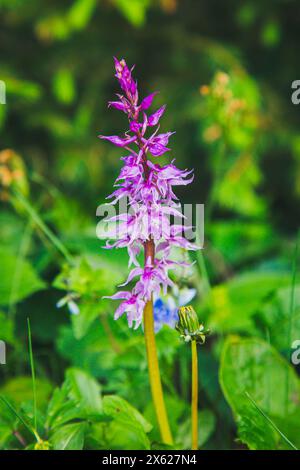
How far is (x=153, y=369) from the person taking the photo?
3.22 ft

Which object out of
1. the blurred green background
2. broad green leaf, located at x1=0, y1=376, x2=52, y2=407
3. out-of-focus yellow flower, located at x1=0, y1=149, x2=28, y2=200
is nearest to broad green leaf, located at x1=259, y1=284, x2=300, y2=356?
the blurred green background

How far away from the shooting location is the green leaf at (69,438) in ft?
3.29

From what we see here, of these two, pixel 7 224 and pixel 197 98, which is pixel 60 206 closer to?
pixel 7 224

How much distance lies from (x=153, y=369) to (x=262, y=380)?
0.37 metres

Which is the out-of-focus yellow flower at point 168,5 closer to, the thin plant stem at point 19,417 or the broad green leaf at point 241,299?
the broad green leaf at point 241,299

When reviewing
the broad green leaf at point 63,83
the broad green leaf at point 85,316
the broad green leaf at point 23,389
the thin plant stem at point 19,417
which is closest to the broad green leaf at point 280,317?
the broad green leaf at point 85,316

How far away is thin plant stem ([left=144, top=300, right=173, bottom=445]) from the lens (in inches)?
37.1

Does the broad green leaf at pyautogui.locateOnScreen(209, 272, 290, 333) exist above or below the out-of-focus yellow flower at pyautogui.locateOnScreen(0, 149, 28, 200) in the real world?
below

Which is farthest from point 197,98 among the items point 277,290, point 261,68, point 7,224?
point 277,290

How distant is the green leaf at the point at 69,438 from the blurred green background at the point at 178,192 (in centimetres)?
15

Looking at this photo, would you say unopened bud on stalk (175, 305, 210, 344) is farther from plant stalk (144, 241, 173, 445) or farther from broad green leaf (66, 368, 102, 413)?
broad green leaf (66, 368, 102, 413)

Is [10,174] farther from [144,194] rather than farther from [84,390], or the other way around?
[144,194]

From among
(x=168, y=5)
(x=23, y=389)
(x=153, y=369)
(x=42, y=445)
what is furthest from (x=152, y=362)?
(x=168, y=5)

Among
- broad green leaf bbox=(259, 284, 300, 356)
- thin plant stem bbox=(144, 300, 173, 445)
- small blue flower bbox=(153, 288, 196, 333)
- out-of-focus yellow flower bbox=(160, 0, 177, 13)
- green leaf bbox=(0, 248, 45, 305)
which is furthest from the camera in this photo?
out-of-focus yellow flower bbox=(160, 0, 177, 13)
